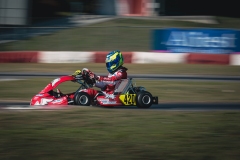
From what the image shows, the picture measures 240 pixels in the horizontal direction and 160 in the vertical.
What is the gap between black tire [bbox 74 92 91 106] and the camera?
9.61 metres

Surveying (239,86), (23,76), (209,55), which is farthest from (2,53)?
(239,86)

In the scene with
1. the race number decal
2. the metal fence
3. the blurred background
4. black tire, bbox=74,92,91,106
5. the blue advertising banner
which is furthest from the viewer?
the blurred background

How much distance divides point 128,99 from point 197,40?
1040cm

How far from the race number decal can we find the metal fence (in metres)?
10.7

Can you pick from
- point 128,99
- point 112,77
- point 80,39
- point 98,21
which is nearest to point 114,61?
point 112,77

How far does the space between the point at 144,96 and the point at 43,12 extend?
23235 mm

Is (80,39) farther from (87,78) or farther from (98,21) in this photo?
(87,78)

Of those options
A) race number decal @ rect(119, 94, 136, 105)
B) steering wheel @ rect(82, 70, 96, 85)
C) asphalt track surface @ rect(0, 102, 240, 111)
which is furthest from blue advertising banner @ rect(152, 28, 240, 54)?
steering wheel @ rect(82, 70, 96, 85)

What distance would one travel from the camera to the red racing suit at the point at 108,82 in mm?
9844

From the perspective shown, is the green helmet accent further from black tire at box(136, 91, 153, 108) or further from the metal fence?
the metal fence

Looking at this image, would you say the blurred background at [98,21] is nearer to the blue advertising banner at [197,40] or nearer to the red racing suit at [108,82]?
the blue advertising banner at [197,40]

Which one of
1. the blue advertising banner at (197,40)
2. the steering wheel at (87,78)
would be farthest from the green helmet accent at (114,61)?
the blue advertising banner at (197,40)

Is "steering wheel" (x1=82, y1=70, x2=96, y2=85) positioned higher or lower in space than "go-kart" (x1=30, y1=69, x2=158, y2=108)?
higher

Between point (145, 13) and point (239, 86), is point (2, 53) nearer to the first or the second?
point (239, 86)
